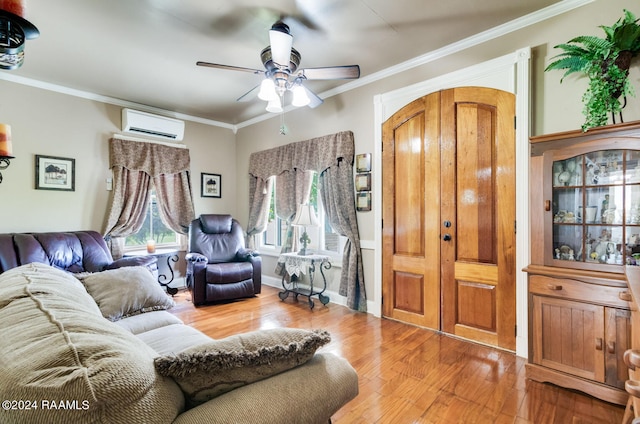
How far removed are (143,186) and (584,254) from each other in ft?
16.7

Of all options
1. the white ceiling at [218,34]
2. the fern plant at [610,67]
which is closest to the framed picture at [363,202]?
the white ceiling at [218,34]

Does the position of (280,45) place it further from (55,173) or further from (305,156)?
(55,173)

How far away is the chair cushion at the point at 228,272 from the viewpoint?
398cm

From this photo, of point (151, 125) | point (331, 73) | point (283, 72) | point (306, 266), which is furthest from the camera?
point (151, 125)

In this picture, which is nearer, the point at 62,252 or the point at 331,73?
the point at 331,73

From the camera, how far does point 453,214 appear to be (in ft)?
9.71

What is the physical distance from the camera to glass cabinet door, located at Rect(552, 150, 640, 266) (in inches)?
76.1

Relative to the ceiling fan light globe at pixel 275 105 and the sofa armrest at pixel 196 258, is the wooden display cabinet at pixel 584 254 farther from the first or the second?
the sofa armrest at pixel 196 258

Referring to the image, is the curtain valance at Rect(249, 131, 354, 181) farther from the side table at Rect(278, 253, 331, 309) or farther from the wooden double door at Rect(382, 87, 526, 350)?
the side table at Rect(278, 253, 331, 309)

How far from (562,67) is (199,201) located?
16.1 feet

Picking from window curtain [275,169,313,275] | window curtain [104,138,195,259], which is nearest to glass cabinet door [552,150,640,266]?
window curtain [275,169,313,275]

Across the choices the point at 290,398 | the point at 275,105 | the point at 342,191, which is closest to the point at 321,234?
the point at 342,191

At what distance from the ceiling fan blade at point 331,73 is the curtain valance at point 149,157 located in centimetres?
300

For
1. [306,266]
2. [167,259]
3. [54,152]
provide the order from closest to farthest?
1. [54,152]
2. [306,266]
3. [167,259]
